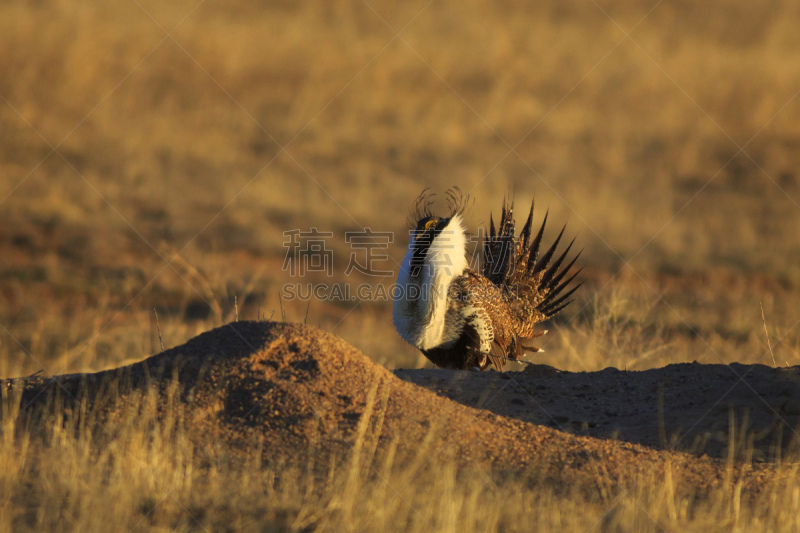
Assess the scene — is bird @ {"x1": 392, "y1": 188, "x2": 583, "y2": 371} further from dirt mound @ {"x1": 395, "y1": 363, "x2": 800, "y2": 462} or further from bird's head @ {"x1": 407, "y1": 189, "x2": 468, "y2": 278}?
dirt mound @ {"x1": 395, "y1": 363, "x2": 800, "y2": 462}

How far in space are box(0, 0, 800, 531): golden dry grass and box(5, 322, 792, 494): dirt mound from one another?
0.35m

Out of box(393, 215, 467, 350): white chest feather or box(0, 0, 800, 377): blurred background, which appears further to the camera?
box(0, 0, 800, 377): blurred background

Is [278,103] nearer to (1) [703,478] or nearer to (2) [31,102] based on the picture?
(2) [31,102]

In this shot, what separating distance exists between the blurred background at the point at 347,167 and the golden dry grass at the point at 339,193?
0.09 m

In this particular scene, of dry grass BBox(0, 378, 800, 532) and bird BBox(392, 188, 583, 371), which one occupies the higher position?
bird BBox(392, 188, 583, 371)

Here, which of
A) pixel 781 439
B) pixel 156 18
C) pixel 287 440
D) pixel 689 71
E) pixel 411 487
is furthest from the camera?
pixel 689 71

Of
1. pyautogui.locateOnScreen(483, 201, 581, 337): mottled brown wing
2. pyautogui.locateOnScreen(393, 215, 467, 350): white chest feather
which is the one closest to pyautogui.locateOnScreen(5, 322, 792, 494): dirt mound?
pyautogui.locateOnScreen(393, 215, 467, 350): white chest feather

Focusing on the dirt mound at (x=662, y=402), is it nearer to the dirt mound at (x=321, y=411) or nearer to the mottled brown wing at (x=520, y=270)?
the dirt mound at (x=321, y=411)

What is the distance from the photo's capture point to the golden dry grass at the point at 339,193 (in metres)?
4.28

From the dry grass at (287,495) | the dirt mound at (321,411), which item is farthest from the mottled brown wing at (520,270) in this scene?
the dry grass at (287,495)

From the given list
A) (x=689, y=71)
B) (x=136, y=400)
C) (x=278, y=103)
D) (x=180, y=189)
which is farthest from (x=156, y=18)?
(x=136, y=400)

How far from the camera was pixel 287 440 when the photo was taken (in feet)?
15.7

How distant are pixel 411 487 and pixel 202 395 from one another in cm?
146

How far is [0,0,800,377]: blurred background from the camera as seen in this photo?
14758 millimetres
